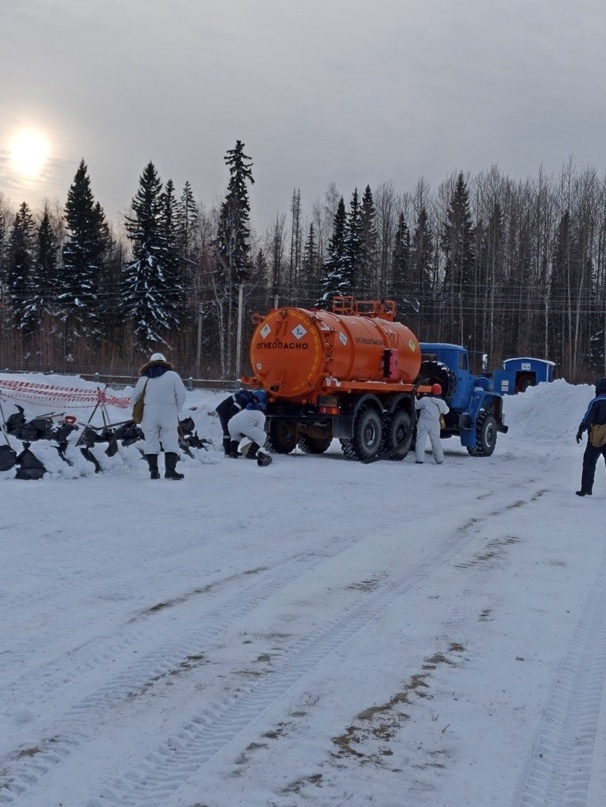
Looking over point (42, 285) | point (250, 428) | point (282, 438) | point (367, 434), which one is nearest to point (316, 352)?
point (250, 428)

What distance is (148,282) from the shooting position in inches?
2291

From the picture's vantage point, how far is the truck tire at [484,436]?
20.6 m

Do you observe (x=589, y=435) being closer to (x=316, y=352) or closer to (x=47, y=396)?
(x=316, y=352)

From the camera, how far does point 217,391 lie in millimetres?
36438

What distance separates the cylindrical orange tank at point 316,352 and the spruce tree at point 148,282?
40.6 m

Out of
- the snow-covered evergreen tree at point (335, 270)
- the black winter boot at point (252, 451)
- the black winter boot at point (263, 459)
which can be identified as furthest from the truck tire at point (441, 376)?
the snow-covered evergreen tree at point (335, 270)

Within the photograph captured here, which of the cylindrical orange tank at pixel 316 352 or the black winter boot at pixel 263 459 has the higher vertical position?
the cylindrical orange tank at pixel 316 352

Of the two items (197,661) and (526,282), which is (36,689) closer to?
(197,661)

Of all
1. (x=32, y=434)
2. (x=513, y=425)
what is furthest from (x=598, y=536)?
(x=513, y=425)

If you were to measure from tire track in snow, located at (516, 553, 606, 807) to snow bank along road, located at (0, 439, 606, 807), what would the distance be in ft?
0.04

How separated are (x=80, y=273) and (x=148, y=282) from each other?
7.36 meters

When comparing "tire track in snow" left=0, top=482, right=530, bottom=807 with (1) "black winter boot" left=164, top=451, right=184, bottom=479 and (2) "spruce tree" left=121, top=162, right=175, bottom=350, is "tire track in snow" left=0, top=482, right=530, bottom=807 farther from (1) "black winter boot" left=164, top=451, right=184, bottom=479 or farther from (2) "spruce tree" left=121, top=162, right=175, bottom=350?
(2) "spruce tree" left=121, top=162, right=175, bottom=350

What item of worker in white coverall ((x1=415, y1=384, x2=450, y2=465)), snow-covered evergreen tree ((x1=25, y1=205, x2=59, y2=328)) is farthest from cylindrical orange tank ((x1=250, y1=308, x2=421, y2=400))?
snow-covered evergreen tree ((x1=25, y1=205, x2=59, y2=328))

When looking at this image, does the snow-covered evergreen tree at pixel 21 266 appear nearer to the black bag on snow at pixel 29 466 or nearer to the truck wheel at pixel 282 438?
the truck wheel at pixel 282 438
